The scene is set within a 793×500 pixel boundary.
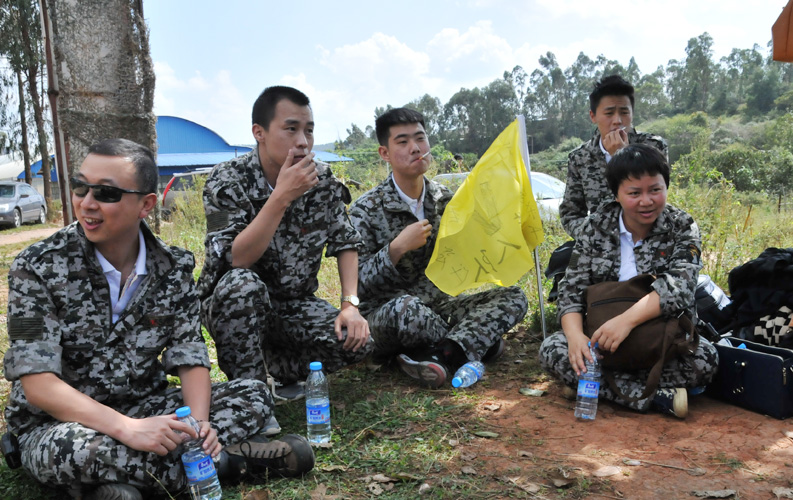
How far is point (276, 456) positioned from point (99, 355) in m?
0.83

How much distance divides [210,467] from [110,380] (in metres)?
0.59

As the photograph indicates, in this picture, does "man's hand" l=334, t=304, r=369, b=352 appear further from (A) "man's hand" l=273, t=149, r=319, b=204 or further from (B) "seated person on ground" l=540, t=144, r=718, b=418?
(B) "seated person on ground" l=540, t=144, r=718, b=418

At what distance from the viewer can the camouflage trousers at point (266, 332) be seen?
10.5 feet

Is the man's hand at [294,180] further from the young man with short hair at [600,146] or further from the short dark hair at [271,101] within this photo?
the young man with short hair at [600,146]

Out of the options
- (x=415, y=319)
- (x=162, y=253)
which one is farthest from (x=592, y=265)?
(x=162, y=253)

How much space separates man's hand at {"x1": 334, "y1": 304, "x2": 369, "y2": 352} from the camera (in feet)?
11.2

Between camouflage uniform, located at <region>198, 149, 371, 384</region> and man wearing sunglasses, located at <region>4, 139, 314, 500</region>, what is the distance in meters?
0.45

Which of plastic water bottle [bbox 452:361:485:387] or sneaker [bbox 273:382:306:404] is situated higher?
plastic water bottle [bbox 452:361:485:387]

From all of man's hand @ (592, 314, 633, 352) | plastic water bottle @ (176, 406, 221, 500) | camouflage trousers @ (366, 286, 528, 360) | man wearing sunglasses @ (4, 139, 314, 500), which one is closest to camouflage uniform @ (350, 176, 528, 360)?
camouflage trousers @ (366, 286, 528, 360)

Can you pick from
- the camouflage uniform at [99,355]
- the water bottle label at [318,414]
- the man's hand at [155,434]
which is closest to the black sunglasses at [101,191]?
the camouflage uniform at [99,355]

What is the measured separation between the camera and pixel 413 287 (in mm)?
4324

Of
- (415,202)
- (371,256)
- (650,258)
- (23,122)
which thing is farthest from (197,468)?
(23,122)

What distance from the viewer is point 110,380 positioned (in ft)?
8.36

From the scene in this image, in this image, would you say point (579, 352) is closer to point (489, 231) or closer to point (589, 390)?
point (589, 390)
